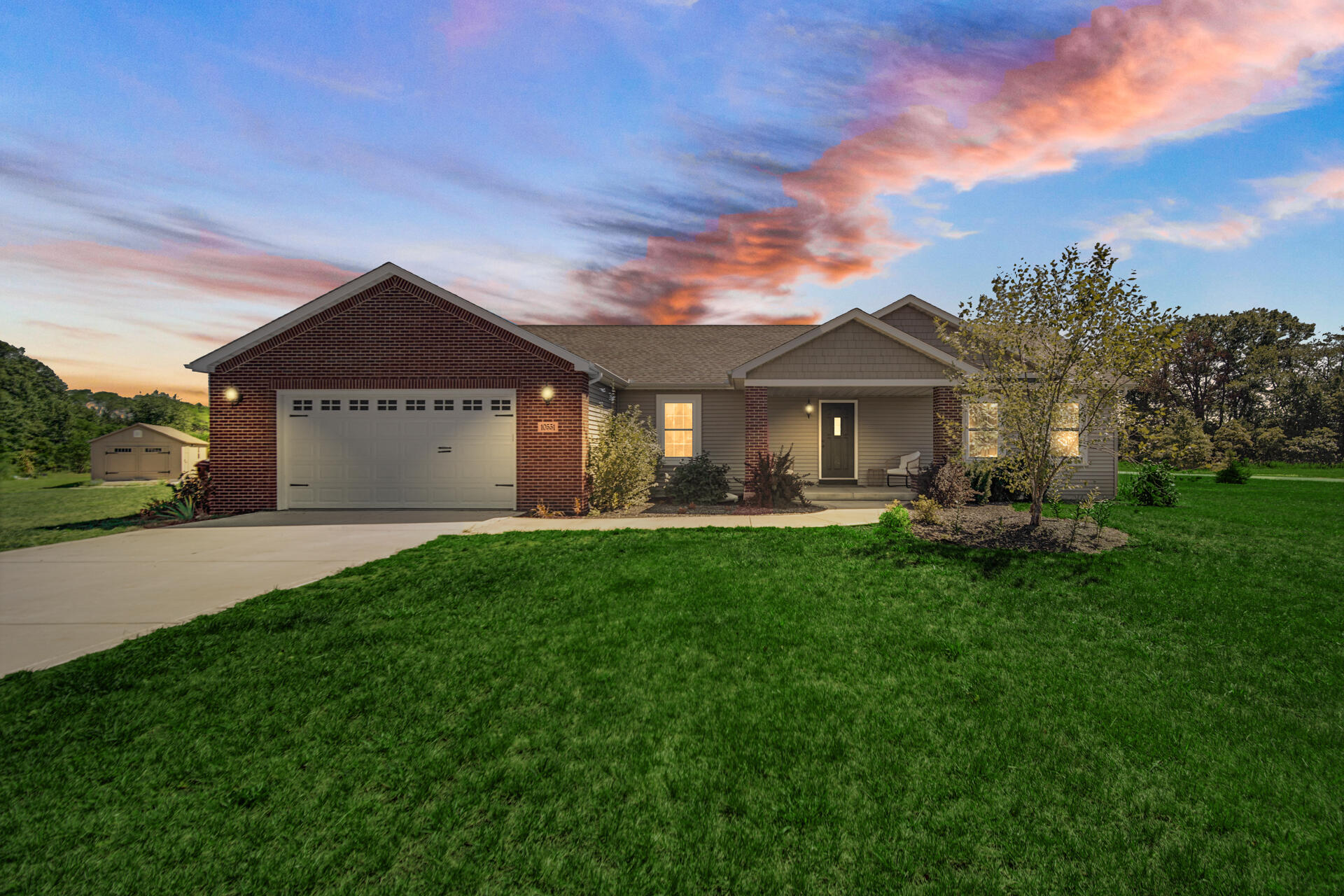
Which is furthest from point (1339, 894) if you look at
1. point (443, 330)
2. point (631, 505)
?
point (443, 330)

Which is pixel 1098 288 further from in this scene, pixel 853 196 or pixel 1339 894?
pixel 1339 894

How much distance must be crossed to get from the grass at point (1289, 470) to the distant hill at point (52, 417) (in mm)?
48305

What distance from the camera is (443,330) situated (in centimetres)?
1347

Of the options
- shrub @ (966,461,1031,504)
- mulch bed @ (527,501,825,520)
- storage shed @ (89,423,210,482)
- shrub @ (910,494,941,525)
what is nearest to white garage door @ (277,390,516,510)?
mulch bed @ (527,501,825,520)

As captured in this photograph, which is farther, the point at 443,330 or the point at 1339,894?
the point at 443,330

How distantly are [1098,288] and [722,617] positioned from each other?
747cm

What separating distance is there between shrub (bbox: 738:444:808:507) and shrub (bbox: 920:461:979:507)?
280 cm

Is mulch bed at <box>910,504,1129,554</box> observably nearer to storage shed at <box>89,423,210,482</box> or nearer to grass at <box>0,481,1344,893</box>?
grass at <box>0,481,1344,893</box>

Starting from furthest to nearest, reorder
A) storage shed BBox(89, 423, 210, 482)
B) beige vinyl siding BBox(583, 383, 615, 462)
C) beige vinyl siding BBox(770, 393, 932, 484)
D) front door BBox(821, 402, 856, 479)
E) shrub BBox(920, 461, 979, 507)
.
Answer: storage shed BBox(89, 423, 210, 482), front door BBox(821, 402, 856, 479), beige vinyl siding BBox(770, 393, 932, 484), beige vinyl siding BBox(583, 383, 615, 462), shrub BBox(920, 461, 979, 507)

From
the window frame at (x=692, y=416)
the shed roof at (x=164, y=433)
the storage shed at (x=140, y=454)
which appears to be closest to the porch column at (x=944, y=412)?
the window frame at (x=692, y=416)

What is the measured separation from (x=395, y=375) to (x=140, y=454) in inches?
911

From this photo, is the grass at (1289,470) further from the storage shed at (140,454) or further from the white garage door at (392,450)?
the storage shed at (140,454)

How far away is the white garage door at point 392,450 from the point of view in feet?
44.7

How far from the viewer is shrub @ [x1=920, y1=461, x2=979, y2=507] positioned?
39.2 ft
